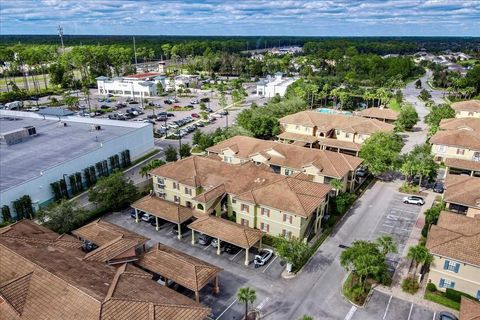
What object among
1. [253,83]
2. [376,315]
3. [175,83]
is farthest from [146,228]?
[253,83]

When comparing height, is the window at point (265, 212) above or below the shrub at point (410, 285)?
above

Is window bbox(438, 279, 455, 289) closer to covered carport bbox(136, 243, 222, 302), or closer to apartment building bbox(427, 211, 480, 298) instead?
apartment building bbox(427, 211, 480, 298)

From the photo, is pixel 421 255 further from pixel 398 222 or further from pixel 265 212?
pixel 265 212

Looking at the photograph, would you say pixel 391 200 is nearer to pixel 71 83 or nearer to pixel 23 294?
pixel 23 294

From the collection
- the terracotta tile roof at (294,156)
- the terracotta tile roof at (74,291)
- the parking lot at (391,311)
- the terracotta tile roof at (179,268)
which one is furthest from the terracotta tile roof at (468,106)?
the terracotta tile roof at (74,291)

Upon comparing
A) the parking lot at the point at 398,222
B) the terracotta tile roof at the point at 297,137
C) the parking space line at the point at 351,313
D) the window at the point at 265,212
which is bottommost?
the parking space line at the point at 351,313

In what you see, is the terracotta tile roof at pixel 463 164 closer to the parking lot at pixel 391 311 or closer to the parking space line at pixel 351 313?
the parking lot at pixel 391 311
